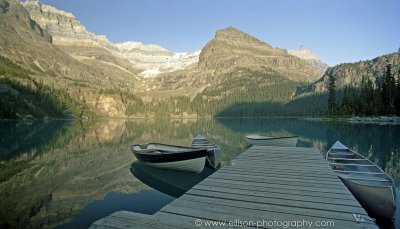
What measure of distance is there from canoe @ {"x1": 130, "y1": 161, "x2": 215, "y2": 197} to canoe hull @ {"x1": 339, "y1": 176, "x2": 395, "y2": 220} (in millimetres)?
9622

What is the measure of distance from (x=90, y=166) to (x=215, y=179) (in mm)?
17477

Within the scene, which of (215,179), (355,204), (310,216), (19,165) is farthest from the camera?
(19,165)

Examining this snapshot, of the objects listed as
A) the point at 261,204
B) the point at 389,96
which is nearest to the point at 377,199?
the point at 261,204

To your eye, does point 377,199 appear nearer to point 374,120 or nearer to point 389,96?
point 374,120

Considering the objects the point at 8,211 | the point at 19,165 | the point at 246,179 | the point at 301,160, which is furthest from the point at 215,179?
the point at 19,165

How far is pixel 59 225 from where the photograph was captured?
41.0 ft

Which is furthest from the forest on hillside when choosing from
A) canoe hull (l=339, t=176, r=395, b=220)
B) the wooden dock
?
the wooden dock

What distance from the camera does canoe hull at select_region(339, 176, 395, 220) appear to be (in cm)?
1161

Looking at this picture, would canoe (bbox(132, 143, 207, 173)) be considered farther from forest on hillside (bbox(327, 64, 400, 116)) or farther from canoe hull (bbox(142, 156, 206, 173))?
forest on hillside (bbox(327, 64, 400, 116))

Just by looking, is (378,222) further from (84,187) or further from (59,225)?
(84,187)

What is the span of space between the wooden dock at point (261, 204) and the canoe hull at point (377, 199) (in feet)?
3.68

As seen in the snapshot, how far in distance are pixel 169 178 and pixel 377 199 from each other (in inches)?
517

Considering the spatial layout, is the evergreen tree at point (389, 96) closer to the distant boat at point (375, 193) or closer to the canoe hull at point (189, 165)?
the canoe hull at point (189, 165)

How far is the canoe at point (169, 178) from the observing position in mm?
18359
